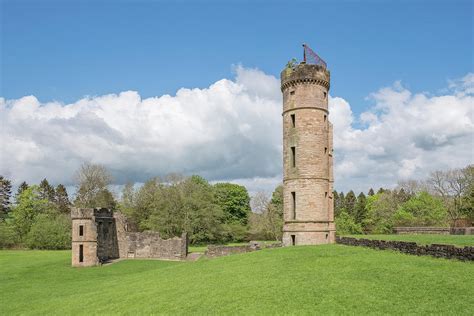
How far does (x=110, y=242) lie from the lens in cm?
4478

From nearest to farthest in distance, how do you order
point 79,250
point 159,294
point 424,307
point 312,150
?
point 424,307 → point 159,294 → point 312,150 → point 79,250

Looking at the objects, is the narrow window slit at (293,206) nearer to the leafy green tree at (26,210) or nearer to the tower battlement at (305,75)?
the tower battlement at (305,75)

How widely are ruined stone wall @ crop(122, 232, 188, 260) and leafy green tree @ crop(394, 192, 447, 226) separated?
29933mm

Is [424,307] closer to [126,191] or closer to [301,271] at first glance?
[301,271]

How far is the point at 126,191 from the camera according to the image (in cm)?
7538

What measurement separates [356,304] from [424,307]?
1.65 meters

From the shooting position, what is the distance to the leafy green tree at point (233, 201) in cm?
7588

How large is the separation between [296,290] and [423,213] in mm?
50108

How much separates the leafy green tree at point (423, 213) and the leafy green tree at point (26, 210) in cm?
5635

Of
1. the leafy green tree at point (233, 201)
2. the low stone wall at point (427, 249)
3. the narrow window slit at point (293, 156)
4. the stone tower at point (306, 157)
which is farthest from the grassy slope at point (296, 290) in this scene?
the leafy green tree at point (233, 201)

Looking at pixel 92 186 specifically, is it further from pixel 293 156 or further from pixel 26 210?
pixel 293 156

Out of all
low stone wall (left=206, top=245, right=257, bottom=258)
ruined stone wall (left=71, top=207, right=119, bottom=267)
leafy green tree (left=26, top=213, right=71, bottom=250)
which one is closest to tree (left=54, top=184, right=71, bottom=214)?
leafy green tree (left=26, top=213, right=71, bottom=250)

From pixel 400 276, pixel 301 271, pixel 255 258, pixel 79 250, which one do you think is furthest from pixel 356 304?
pixel 79 250

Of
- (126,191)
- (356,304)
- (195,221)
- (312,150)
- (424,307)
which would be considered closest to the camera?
(424,307)
